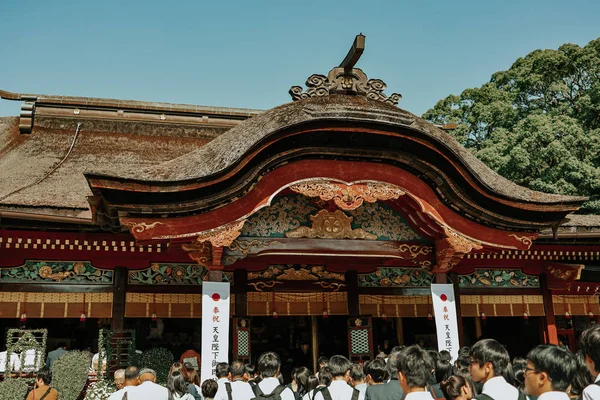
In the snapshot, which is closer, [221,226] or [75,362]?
[221,226]

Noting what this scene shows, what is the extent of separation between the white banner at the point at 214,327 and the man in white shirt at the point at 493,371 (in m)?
4.32

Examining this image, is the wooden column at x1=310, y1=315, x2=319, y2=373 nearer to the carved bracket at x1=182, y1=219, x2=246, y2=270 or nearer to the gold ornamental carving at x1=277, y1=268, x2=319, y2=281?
the gold ornamental carving at x1=277, y1=268, x2=319, y2=281

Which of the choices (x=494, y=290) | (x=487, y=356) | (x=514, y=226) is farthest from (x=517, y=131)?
(x=487, y=356)

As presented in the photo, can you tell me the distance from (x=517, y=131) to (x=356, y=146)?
15933 mm

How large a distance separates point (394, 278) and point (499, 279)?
217cm

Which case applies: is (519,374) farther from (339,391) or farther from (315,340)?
(315,340)

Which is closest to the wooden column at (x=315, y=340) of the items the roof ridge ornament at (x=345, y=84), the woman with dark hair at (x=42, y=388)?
the roof ridge ornament at (x=345, y=84)

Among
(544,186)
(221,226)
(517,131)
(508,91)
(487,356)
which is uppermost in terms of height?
(508,91)

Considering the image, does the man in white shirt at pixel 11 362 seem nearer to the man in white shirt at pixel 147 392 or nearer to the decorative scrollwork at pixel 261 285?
the decorative scrollwork at pixel 261 285

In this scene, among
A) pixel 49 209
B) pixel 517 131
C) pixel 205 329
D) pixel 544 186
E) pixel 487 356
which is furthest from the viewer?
pixel 517 131

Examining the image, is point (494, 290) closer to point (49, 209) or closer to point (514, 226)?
point (514, 226)

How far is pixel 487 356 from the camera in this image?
3680 mm

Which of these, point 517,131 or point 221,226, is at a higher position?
point 517,131

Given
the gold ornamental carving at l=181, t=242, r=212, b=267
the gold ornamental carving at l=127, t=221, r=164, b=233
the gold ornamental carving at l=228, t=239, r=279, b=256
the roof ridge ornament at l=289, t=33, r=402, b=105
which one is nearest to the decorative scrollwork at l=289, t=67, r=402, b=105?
the roof ridge ornament at l=289, t=33, r=402, b=105
